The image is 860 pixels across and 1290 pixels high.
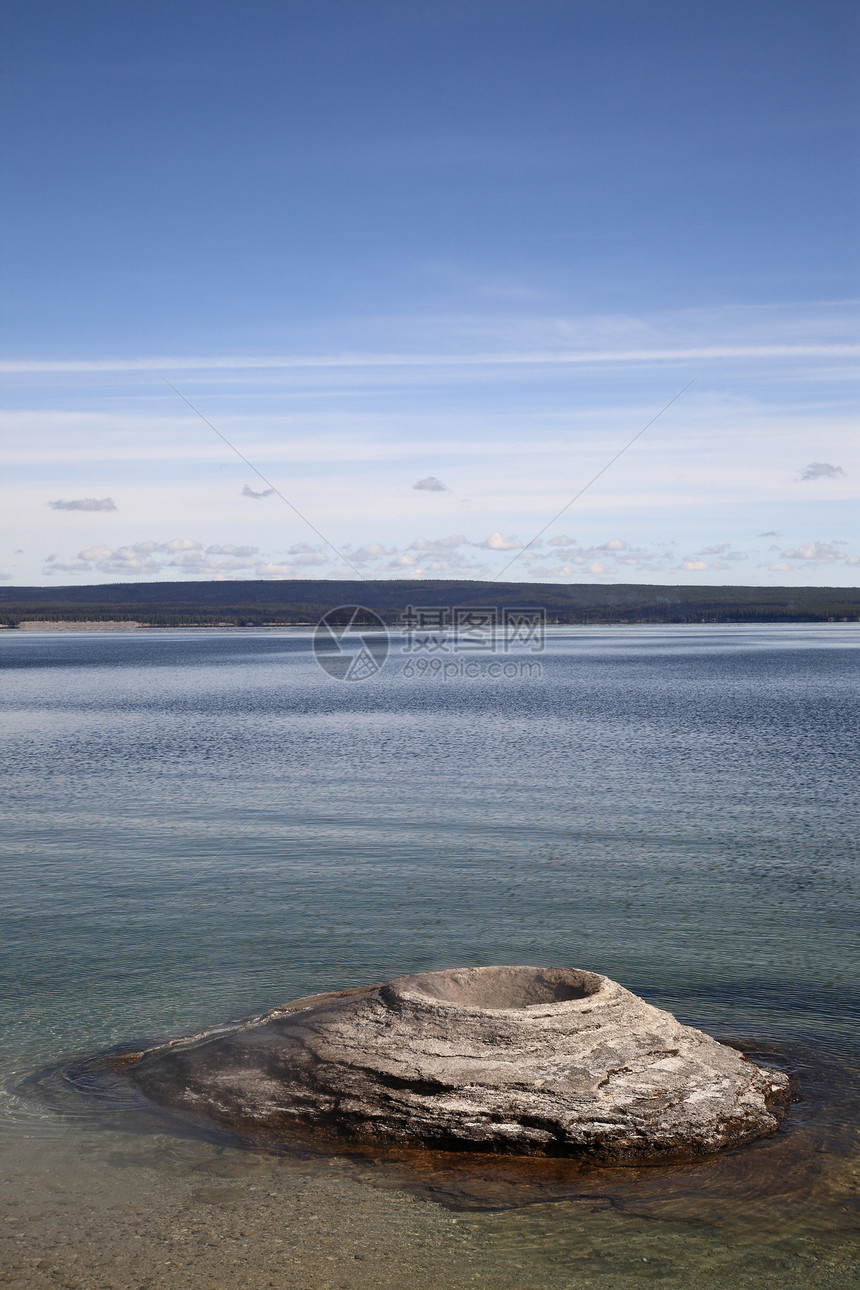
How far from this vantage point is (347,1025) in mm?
8703

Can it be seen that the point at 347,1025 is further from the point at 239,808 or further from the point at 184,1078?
the point at 239,808

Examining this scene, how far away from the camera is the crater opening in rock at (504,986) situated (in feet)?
29.9

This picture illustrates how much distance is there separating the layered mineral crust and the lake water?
28 cm

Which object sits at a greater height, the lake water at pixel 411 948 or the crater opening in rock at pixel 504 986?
the crater opening in rock at pixel 504 986

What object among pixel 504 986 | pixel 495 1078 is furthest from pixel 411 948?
pixel 495 1078

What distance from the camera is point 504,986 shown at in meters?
9.38

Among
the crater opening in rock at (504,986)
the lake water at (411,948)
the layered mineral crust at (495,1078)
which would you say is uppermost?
the crater opening in rock at (504,986)

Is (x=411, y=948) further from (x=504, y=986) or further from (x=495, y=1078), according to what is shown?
(x=495, y=1078)

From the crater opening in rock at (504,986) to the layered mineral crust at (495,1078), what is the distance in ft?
0.09

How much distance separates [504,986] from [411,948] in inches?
155

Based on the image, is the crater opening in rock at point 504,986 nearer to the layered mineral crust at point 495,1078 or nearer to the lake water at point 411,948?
the layered mineral crust at point 495,1078

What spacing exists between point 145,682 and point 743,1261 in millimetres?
67286

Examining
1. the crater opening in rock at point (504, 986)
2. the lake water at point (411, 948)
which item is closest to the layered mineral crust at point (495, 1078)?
the crater opening in rock at point (504, 986)

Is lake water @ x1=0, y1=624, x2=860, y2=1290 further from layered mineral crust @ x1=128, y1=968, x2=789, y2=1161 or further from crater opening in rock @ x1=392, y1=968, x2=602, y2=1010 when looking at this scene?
crater opening in rock @ x1=392, y1=968, x2=602, y2=1010
